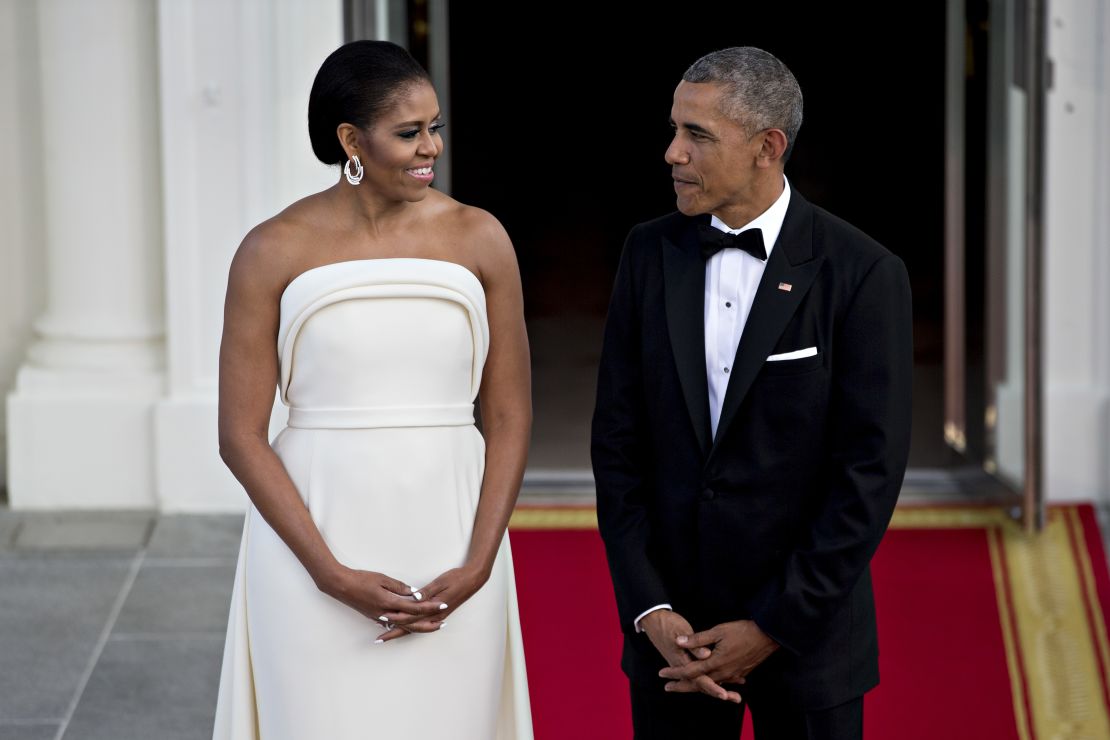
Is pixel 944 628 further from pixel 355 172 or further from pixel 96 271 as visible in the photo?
pixel 96 271

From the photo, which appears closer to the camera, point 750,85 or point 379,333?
point 750,85

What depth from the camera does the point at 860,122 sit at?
11211 mm

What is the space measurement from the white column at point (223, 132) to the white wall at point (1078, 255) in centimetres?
247

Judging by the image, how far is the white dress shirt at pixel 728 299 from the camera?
2.23 meters

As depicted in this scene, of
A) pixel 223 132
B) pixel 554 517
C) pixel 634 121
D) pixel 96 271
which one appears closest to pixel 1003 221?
pixel 554 517

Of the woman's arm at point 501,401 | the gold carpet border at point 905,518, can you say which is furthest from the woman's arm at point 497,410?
the gold carpet border at point 905,518

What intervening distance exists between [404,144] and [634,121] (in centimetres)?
925

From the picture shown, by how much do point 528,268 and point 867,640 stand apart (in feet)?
23.6

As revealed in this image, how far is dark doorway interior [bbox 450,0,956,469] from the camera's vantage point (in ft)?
31.7

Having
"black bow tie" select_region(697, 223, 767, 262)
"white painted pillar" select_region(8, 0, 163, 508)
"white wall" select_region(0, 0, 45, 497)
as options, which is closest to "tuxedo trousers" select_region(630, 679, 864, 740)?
"black bow tie" select_region(697, 223, 767, 262)

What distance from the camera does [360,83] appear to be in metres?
2.21

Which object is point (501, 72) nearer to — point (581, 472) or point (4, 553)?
point (581, 472)

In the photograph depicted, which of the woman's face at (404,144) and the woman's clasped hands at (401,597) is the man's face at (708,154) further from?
the woman's clasped hands at (401,597)

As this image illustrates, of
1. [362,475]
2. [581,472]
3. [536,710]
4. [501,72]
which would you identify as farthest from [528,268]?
[362,475]
